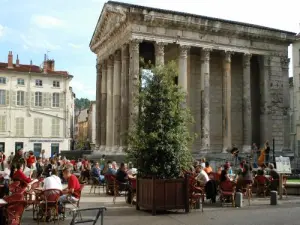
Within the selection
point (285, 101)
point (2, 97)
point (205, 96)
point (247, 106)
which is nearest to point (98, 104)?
point (205, 96)

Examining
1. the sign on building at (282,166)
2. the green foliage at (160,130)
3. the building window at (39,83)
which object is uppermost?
the building window at (39,83)

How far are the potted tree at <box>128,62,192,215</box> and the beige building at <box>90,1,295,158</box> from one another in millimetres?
12580

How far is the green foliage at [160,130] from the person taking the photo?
35.2ft

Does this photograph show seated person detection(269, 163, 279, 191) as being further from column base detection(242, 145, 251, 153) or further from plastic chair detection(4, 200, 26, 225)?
column base detection(242, 145, 251, 153)

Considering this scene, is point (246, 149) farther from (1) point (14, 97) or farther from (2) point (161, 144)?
(1) point (14, 97)

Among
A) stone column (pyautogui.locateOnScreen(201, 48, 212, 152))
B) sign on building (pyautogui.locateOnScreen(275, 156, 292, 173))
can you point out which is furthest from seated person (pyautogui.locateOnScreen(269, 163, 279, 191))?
stone column (pyautogui.locateOnScreen(201, 48, 212, 152))

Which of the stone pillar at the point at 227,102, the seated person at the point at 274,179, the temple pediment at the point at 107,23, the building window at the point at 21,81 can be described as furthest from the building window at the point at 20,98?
the seated person at the point at 274,179

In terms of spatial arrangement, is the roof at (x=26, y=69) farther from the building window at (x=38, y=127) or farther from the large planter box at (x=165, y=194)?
the large planter box at (x=165, y=194)

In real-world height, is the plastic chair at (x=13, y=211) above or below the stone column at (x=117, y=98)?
below

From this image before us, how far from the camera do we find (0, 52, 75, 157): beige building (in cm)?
4284

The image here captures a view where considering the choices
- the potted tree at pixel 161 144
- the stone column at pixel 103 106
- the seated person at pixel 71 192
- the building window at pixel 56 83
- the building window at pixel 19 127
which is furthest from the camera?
the building window at pixel 56 83

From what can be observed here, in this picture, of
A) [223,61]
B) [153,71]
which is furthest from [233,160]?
[153,71]

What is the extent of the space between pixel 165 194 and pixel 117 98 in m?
17.3

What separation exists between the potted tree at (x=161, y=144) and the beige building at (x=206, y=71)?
12.6 meters
